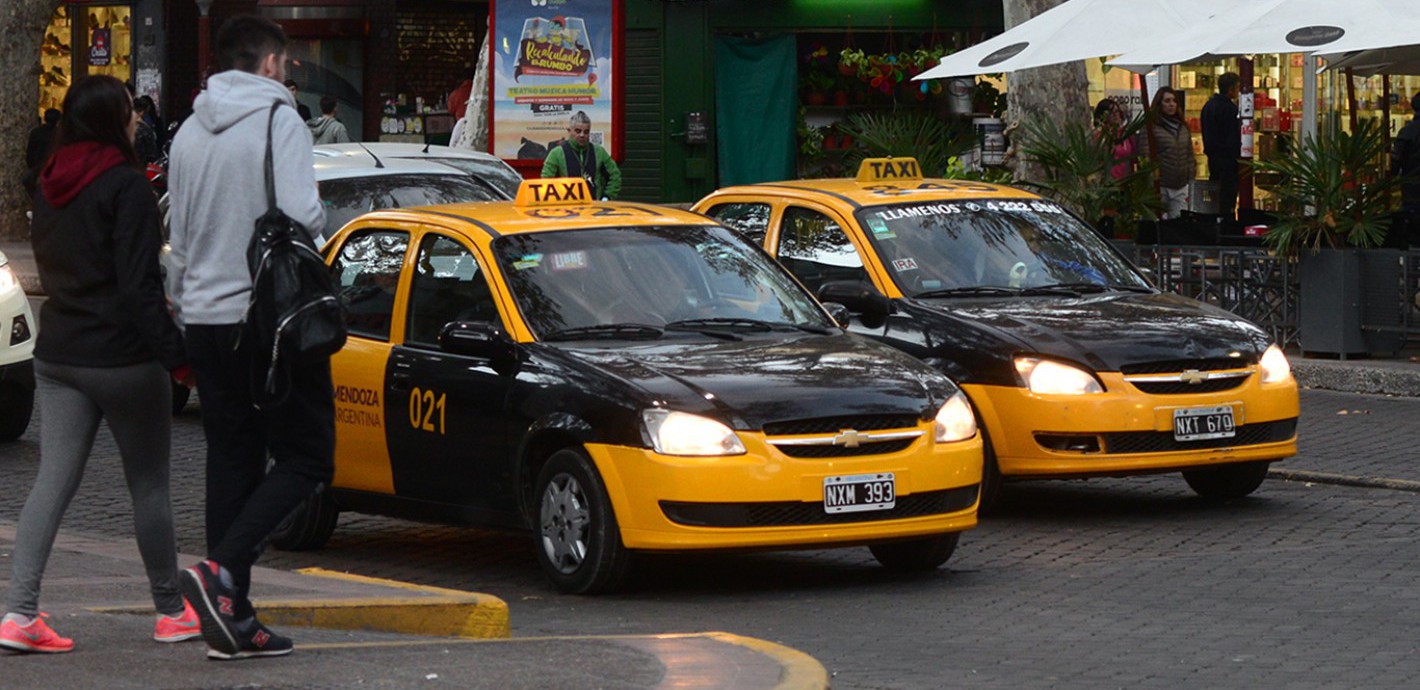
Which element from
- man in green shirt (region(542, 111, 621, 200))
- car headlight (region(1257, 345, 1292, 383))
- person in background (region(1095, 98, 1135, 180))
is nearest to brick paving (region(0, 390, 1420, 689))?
car headlight (region(1257, 345, 1292, 383))

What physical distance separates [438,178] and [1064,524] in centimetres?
572

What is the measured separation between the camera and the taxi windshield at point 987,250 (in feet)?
38.7

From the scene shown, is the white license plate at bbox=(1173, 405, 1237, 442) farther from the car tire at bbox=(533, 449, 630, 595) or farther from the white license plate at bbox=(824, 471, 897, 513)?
the car tire at bbox=(533, 449, 630, 595)

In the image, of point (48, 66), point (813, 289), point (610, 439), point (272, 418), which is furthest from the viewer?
point (48, 66)

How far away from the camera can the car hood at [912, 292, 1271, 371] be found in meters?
10.8

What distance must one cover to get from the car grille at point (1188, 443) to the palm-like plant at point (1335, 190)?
221 inches

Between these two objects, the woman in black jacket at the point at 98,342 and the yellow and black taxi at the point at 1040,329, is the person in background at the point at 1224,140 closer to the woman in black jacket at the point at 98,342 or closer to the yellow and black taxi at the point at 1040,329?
the yellow and black taxi at the point at 1040,329

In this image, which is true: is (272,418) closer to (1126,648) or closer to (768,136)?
(1126,648)

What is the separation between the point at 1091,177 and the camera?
18438 millimetres

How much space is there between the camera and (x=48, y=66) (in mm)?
40594

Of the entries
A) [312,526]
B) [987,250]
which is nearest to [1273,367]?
[987,250]

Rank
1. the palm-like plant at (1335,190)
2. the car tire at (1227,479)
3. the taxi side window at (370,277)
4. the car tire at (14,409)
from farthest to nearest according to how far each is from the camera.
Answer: the palm-like plant at (1335,190), the car tire at (14,409), the car tire at (1227,479), the taxi side window at (370,277)

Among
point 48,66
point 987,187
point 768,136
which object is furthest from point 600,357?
point 48,66

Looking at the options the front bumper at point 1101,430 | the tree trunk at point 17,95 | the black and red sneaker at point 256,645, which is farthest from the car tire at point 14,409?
the tree trunk at point 17,95
